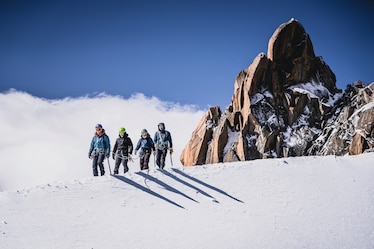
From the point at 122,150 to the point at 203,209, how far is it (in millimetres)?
4933

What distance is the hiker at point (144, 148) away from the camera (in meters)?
14.0

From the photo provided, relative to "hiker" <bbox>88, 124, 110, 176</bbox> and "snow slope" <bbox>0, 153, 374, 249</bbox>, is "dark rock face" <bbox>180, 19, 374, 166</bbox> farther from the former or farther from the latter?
"hiker" <bbox>88, 124, 110, 176</bbox>

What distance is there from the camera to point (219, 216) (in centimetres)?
966

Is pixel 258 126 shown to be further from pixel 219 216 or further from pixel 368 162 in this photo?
pixel 219 216

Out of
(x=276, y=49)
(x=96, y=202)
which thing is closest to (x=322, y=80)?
(x=276, y=49)

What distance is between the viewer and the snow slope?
8.41 m

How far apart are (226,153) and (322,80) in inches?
680

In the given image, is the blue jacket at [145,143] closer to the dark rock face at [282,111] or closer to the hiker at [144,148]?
the hiker at [144,148]

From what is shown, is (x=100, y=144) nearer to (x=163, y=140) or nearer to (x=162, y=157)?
(x=163, y=140)

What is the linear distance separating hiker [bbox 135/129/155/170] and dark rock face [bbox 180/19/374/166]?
29826mm

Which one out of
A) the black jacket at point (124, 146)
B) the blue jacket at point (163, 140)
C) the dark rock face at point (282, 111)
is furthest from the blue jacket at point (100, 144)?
the dark rock face at point (282, 111)

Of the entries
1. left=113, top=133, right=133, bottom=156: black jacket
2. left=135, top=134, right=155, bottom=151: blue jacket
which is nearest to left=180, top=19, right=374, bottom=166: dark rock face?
left=135, top=134, right=155, bottom=151: blue jacket

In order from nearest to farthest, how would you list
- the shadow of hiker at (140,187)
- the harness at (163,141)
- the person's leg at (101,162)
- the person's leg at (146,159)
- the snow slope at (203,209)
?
the snow slope at (203,209) → the shadow of hiker at (140,187) → the person's leg at (101,162) → the person's leg at (146,159) → the harness at (163,141)

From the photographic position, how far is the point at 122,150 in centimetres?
1372
